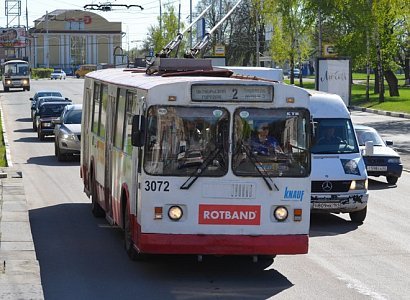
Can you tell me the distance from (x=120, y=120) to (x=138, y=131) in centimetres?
248

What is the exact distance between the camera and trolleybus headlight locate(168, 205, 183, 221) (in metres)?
11.8

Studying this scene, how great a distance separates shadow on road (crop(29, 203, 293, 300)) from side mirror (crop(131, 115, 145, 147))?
162cm

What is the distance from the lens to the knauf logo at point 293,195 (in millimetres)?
12008

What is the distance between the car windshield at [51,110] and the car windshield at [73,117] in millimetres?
6556

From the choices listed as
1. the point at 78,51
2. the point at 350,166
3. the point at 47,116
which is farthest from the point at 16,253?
the point at 78,51

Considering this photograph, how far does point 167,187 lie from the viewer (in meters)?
11.8

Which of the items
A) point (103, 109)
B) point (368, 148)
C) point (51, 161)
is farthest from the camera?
point (51, 161)

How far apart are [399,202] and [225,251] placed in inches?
353

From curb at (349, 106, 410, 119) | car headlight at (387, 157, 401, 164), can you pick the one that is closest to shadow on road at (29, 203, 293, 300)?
car headlight at (387, 157, 401, 164)

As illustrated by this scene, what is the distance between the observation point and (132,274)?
40.5 feet

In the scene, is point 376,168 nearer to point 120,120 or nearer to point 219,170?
point 120,120

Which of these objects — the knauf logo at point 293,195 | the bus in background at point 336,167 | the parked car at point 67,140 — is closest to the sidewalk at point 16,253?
the knauf logo at point 293,195

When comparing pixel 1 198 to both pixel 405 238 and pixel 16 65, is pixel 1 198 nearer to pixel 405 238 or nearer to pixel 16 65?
pixel 405 238

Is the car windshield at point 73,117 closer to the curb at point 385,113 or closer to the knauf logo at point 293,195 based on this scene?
the knauf logo at point 293,195
